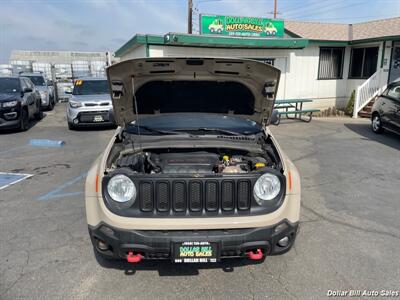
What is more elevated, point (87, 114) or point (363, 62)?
point (363, 62)

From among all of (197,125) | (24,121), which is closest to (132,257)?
(197,125)

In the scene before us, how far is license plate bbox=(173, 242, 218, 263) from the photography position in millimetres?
2465

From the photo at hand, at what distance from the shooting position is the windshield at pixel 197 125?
3.61 meters

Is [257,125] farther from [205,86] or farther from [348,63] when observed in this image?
[348,63]

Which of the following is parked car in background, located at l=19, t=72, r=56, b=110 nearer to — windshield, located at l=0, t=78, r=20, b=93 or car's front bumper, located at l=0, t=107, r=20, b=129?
windshield, located at l=0, t=78, r=20, b=93

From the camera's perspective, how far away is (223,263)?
3.08 metres

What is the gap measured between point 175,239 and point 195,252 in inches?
7.6

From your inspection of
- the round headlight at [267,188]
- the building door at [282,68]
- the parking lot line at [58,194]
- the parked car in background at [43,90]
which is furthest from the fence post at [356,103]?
the parked car in background at [43,90]

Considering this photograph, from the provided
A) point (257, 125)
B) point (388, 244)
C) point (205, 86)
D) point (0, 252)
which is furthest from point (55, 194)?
point (388, 244)

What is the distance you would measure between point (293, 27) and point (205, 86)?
13428mm

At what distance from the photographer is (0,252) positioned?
3.34 meters

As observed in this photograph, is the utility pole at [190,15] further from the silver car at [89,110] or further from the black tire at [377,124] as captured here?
the black tire at [377,124]

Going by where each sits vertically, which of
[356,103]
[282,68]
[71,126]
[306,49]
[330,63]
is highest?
[306,49]

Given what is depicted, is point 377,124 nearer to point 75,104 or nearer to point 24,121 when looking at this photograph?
point 75,104
